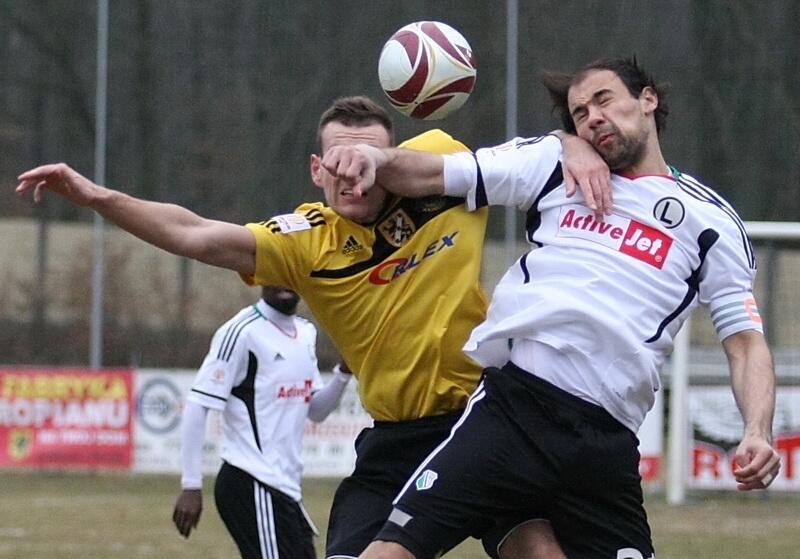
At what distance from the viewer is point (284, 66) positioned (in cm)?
2050

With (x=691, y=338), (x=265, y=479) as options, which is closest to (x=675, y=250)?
(x=265, y=479)

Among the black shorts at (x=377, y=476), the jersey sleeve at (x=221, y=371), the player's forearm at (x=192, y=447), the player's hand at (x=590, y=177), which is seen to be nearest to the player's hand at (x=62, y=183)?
the black shorts at (x=377, y=476)

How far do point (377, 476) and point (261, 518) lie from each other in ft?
6.19

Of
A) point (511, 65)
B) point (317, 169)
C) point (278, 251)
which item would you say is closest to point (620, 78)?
point (317, 169)

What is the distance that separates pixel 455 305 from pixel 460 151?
524 millimetres

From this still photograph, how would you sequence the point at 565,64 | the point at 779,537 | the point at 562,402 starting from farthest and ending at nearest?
1. the point at 565,64
2. the point at 779,537
3. the point at 562,402

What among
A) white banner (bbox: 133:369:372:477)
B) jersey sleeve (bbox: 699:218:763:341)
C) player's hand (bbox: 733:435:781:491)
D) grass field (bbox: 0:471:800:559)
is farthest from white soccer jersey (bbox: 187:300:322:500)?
white banner (bbox: 133:369:372:477)

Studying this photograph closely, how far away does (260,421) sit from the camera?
7.59 m

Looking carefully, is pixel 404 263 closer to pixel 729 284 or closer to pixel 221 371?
pixel 729 284

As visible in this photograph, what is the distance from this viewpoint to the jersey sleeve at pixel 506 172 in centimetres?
514

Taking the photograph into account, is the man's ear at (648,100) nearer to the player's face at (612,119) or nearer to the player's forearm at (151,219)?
the player's face at (612,119)

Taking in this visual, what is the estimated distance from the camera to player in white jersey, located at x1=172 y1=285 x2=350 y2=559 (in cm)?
732

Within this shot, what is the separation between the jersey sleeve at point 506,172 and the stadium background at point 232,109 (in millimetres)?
14058

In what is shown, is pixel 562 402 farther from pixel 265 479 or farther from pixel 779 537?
pixel 779 537
